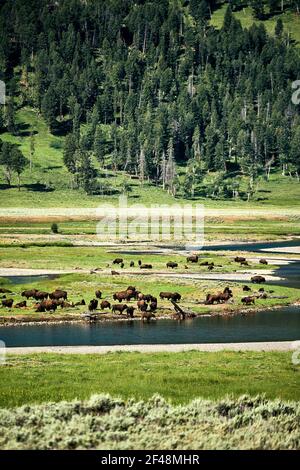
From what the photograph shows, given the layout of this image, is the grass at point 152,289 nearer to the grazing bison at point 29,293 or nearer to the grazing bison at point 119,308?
the grazing bison at point 29,293

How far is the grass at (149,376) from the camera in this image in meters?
21.9

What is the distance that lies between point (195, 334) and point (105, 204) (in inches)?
4506

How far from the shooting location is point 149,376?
24844 millimetres

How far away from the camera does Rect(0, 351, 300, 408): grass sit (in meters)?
21.9

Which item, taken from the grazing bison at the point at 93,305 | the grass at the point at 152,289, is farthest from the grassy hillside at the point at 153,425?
the grazing bison at the point at 93,305

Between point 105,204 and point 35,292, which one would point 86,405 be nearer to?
point 35,292

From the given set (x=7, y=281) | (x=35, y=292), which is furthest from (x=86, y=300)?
(x=7, y=281)

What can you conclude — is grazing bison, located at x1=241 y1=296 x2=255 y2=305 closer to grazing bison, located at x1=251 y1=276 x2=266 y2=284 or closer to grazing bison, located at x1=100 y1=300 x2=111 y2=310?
grazing bison, located at x1=100 y1=300 x2=111 y2=310

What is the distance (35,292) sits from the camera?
45375mm

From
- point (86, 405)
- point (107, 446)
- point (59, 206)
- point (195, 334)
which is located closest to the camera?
point (107, 446)

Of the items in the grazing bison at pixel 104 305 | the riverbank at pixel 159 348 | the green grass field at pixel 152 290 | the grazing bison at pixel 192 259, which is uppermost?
the riverbank at pixel 159 348

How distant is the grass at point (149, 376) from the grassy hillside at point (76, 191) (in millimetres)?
117636

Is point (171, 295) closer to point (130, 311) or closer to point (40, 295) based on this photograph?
point (130, 311)

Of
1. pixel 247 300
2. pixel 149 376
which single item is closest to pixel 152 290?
pixel 247 300
